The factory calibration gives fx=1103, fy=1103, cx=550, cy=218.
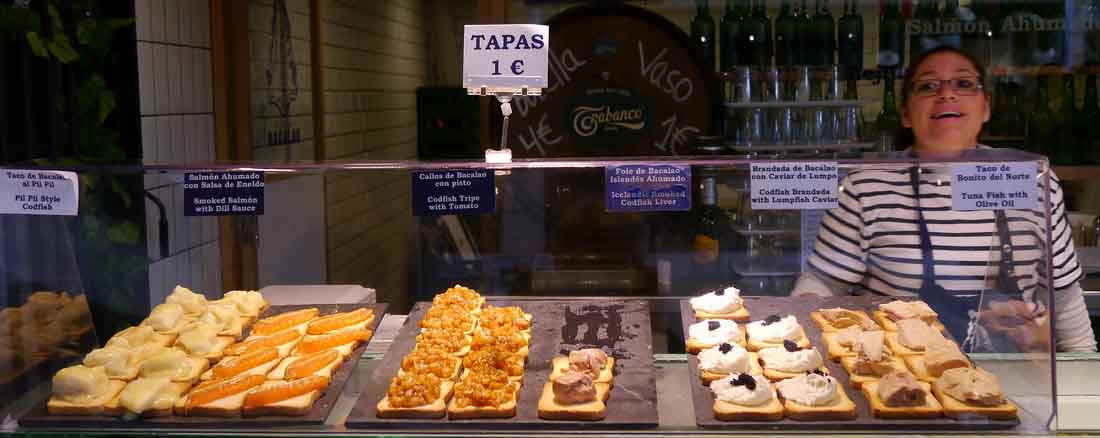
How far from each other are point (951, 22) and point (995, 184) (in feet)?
9.41

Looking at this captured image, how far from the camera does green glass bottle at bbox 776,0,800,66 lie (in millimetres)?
4594

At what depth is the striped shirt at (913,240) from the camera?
7.85 feet

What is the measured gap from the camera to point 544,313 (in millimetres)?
2705

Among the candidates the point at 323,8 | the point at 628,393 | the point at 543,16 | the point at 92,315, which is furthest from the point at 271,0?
the point at 628,393

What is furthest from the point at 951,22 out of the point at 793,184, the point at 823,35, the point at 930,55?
the point at 793,184

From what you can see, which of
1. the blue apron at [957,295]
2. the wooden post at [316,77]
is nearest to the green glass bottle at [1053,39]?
the blue apron at [957,295]

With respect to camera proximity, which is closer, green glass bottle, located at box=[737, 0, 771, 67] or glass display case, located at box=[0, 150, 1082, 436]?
glass display case, located at box=[0, 150, 1082, 436]

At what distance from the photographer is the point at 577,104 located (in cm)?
449

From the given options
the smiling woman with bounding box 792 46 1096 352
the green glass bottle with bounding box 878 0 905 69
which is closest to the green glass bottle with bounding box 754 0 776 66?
the green glass bottle with bounding box 878 0 905 69

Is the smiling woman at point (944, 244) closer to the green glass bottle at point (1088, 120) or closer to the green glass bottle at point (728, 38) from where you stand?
the green glass bottle at point (728, 38)

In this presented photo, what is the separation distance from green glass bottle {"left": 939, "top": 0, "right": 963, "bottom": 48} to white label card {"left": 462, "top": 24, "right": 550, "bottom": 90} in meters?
3.04

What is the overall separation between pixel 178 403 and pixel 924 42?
145 inches

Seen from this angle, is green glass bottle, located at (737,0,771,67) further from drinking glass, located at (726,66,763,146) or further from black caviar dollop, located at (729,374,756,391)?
black caviar dollop, located at (729,374,756,391)

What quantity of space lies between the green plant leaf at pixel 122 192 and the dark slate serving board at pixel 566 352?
27.4 inches
